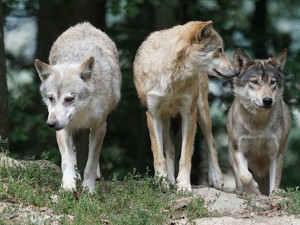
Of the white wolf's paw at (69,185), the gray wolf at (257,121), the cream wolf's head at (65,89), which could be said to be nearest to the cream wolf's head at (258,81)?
the gray wolf at (257,121)

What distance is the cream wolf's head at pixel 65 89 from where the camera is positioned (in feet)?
29.2

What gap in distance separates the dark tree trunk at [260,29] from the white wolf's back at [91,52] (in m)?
5.21

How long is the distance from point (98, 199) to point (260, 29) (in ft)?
27.1

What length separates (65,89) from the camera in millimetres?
9117

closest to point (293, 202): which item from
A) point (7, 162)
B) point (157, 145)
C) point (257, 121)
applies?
point (257, 121)

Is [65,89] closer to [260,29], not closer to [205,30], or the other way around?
[205,30]

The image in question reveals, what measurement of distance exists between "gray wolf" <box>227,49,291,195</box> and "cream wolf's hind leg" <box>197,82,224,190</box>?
12.0 inches

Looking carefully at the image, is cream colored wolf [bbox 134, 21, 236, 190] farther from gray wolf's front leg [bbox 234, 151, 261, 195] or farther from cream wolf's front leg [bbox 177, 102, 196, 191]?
gray wolf's front leg [bbox 234, 151, 261, 195]

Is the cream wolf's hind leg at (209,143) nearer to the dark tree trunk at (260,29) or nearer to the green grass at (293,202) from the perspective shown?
the green grass at (293,202)

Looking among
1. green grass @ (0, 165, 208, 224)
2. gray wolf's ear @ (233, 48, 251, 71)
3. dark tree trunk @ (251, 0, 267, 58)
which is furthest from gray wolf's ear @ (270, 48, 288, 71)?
dark tree trunk @ (251, 0, 267, 58)

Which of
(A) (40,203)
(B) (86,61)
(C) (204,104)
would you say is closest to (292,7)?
(C) (204,104)

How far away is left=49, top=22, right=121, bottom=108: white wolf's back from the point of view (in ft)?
32.6

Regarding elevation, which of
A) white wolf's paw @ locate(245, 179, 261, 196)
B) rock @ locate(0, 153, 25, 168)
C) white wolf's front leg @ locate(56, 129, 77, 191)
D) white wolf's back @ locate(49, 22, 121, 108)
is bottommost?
white wolf's paw @ locate(245, 179, 261, 196)

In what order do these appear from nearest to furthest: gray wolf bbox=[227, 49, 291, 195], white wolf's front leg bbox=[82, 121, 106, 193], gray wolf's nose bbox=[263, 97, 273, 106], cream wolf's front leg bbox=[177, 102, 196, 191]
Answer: white wolf's front leg bbox=[82, 121, 106, 193] < cream wolf's front leg bbox=[177, 102, 196, 191] < gray wolf's nose bbox=[263, 97, 273, 106] < gray wolf bbox=[227, 49, 291, 195]
